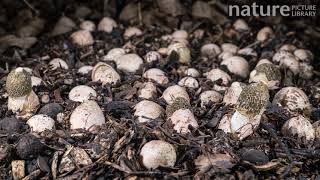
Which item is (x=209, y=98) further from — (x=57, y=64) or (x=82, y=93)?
(x=57, y=64)

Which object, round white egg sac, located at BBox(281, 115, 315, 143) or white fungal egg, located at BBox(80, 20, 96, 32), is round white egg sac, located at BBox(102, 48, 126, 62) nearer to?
white fungal egg, located at BBox(80, 20, 96, 32)

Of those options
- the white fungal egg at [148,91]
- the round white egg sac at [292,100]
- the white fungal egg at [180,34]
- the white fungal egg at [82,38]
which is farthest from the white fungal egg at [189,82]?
the white fungal egg at [82,38]

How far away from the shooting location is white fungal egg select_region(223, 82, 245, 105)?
3248 millimetres

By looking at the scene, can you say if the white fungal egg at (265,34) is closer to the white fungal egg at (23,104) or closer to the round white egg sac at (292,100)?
the round white egg sac at (292,100)

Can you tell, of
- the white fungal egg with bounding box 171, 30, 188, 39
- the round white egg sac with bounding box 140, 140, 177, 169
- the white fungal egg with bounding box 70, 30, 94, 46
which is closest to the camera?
the round white egg sac with bounding box 140, 140, 177, 169

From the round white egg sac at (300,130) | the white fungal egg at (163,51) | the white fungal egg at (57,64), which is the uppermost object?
the white fungal egg at (163,51)

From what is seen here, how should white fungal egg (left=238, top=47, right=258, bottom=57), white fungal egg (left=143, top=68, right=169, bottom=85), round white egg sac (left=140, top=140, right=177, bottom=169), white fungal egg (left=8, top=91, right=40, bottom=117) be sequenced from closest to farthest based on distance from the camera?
round white egg sac (left=140, top=140, right=177, bottom=169) → white fungal egg (left=8, top=91, right=40, bottom=117) → white fungal egg (left=143, top=68, right=169, bottom=85) → white fungal egg (left=238, top=47, right=258, bottom=57)

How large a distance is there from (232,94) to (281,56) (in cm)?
93

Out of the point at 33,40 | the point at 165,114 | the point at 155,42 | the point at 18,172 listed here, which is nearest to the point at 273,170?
the point at 165,114

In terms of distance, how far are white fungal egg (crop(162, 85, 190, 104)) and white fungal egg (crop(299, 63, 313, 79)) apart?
3.95ft

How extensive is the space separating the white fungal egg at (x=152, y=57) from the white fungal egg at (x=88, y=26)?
910 millimetres

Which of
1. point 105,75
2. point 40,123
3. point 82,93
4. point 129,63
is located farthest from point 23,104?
point 129,63

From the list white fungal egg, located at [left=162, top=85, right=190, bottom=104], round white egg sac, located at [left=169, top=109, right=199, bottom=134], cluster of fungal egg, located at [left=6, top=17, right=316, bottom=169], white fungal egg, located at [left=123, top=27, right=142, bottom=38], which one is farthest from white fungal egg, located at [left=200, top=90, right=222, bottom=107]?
white fungal egg, located at [left=123, top=27, right=142, bottom=38]

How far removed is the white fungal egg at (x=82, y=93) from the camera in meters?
3.27
